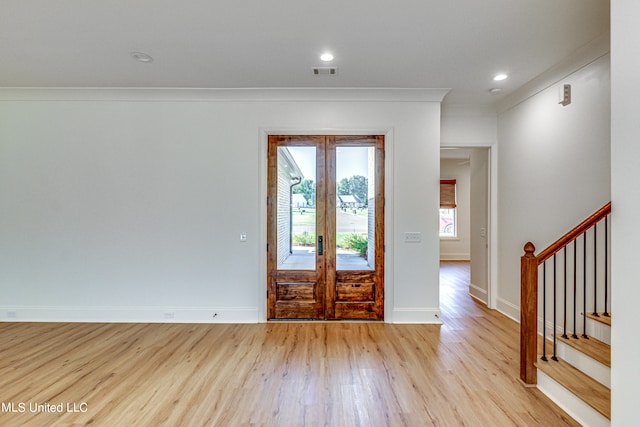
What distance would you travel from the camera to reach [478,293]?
4898mm

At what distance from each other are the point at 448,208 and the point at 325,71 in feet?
23.7

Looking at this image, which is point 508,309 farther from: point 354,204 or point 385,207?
point 354,204

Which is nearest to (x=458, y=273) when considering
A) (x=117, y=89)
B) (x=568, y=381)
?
(x=568, y=381)

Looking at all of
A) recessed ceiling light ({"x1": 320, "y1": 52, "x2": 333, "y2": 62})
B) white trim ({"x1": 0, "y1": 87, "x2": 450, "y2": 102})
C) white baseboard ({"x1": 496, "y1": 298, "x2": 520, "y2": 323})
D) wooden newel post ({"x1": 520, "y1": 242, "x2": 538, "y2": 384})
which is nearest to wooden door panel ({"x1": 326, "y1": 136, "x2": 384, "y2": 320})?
white trim ({"x1": 0, "y1": 87, "x2": 450, "y2": 102})

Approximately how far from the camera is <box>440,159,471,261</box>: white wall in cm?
906

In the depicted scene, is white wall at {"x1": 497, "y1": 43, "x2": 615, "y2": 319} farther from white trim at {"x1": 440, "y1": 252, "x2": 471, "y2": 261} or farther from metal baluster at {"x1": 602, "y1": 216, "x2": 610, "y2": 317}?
white trim at {"x1": 440, "y1": 252, "x2": 471, "y2": 261}

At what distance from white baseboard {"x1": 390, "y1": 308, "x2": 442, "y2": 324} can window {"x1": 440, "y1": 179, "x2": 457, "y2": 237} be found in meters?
5.82

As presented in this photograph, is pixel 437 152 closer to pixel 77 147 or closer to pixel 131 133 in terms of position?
pixel 131 133

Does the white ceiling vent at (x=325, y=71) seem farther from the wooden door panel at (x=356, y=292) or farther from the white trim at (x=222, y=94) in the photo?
the wooden door panel at (x=356, y=292)

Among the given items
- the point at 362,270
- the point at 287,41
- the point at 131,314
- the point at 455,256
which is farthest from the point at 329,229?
the point at 455,256

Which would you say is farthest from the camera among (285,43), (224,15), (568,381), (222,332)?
(222,332)

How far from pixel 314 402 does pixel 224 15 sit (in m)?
3.05

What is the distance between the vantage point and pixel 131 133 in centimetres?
383

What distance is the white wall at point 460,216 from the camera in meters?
9.06
